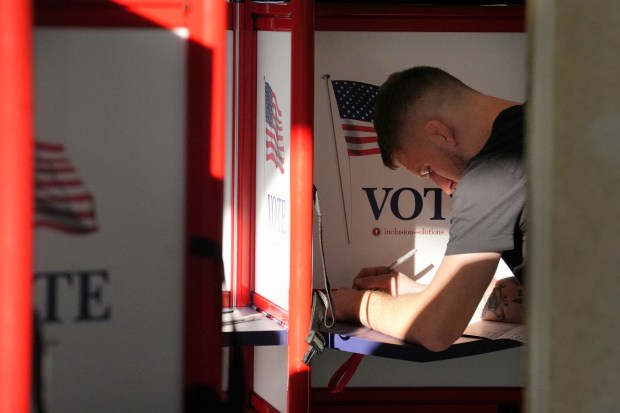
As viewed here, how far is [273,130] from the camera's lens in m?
3.11

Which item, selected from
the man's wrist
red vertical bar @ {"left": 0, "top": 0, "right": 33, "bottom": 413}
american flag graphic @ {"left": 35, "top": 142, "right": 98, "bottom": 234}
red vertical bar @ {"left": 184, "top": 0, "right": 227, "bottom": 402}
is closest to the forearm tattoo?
the man's wrist

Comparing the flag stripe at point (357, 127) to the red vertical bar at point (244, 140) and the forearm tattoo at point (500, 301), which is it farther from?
the forearm tattoo at point (500, 301)

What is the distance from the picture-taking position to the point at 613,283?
69 centimetres

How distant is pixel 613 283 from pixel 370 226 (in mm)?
2674

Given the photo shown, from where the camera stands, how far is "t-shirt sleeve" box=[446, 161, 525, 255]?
2.68 m

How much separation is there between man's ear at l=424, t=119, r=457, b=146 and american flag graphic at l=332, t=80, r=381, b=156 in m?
0.25

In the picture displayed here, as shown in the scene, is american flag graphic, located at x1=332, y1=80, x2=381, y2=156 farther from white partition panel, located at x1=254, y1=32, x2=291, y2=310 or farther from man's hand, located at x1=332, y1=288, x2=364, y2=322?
man's hand, located at x1=332, y1=288, x2=364, y2=322

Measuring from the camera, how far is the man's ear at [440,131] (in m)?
3.12

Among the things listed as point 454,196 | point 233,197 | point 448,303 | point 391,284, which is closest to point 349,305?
point 391,284

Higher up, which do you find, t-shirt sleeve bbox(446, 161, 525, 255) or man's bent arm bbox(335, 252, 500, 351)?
t-shirt sleeve bbox(446, 161, 525, 255)

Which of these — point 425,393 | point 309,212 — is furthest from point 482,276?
point 425,393

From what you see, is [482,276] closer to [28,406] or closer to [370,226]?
[370,226]

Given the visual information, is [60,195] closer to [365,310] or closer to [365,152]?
[365,310]

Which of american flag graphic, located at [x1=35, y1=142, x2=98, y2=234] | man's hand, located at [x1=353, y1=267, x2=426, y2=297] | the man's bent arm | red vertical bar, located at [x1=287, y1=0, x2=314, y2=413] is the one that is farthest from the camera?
man's hand, located at [x1=353, y1=267, x2=426, y2=297]
